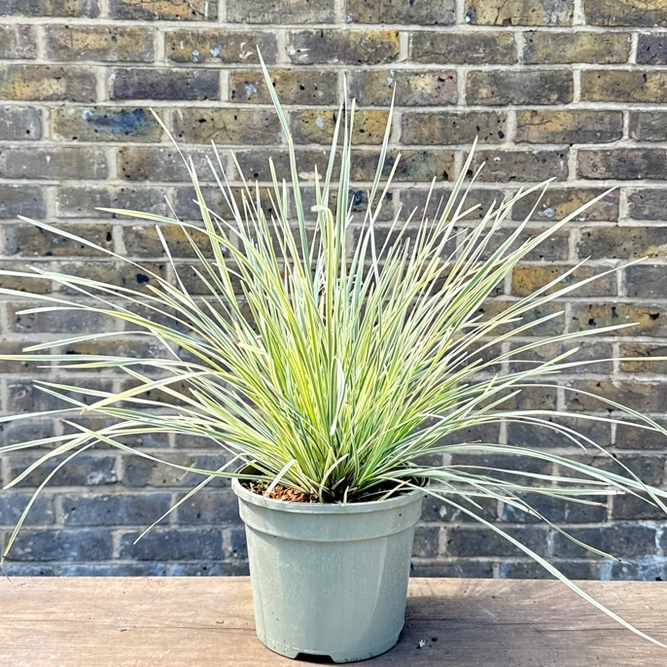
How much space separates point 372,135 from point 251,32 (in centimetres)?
32

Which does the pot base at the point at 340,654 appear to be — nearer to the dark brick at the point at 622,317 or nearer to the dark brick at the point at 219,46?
the dark brick at the point at 622,317

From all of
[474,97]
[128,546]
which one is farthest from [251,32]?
[128,546]

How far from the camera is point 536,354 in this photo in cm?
137

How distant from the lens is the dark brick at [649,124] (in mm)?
1330

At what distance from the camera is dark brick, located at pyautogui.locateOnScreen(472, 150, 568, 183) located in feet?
4.38

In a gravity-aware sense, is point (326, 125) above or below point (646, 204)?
above

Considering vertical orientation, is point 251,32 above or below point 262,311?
above

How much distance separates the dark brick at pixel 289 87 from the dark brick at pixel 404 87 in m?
0.05

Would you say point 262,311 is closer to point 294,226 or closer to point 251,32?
point 294,226

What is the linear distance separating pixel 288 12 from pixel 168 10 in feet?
0.78

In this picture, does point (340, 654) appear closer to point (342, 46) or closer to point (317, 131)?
point (317, 131)

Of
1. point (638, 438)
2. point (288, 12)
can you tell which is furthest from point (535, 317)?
point (288, 12)

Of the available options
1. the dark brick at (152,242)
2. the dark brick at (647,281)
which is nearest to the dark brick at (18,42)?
the dark brick at (152,242)

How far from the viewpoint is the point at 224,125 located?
4.33 ft
